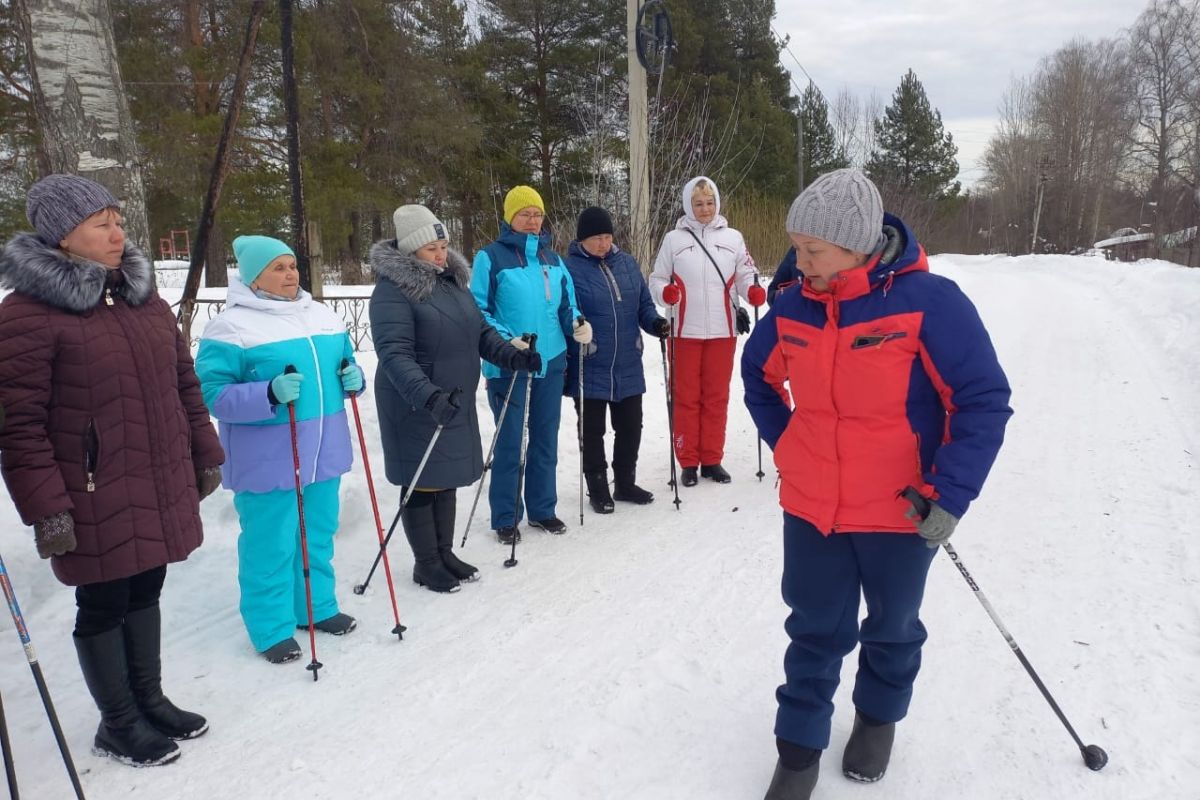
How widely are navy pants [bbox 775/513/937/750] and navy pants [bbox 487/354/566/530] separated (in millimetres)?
2370

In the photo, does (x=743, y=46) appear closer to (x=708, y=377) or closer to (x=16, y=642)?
(x=708, y=377)

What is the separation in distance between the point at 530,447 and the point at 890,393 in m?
2.79

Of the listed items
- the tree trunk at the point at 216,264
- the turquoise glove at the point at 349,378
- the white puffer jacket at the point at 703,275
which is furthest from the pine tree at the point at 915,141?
the turquoise glove at the point at 349,378

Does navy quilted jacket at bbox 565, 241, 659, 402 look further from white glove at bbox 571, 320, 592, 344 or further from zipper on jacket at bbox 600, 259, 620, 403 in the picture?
white glove at bbox 571, 320, 592, 344

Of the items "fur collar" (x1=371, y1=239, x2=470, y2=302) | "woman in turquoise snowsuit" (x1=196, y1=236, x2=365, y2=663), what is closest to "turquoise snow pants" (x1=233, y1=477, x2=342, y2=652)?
"woman in turquoise snowsuit" (x1=196, y1=236, x2=365, y2=663)

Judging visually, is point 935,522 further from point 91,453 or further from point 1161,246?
point 1161,246

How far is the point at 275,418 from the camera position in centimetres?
315

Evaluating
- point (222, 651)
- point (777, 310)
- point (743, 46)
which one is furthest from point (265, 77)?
point (777, 310)

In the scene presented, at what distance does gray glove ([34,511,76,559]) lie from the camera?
7.38ft

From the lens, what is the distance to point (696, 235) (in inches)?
207

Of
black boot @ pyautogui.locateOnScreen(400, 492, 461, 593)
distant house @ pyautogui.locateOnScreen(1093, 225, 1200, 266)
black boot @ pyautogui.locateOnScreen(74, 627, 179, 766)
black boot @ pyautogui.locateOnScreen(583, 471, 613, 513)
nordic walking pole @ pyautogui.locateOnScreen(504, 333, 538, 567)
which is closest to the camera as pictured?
black boot @ pyautogui.locateOnScreen(74, 627, 179, 766)

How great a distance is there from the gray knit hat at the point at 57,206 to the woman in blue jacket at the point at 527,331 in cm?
206

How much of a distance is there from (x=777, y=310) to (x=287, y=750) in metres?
2.18

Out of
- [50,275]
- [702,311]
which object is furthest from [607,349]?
[50,275]
